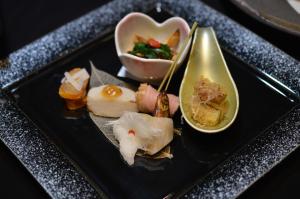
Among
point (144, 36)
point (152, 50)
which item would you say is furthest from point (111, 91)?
point (144, 36)

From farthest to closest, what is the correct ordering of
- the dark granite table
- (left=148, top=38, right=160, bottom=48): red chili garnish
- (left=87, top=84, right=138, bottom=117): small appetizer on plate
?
1. (left=148, top=38, right=160, bottom=48): red chili garnish
2. (left=87, top=84, right=138, bottom=117): small appetizer on plate
3. the dark granite table

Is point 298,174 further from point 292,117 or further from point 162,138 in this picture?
point 162,138

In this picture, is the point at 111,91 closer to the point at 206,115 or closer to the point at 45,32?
the point at 206,115

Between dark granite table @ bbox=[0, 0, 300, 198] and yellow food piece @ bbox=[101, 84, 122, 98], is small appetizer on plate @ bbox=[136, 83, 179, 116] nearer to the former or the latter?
yellow food piece @ bbox=[101, 84, 122, 98]

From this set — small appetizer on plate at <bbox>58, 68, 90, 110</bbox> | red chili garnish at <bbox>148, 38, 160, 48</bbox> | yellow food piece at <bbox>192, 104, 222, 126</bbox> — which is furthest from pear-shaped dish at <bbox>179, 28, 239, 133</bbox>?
small appetizer on plate at <bbox>58, 68, 90, 110</bbox>

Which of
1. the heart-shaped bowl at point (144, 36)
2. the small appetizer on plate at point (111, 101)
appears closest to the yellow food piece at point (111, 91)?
the small appetizer on plate at point (111, 101)

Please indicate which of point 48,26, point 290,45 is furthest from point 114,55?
point 290,45

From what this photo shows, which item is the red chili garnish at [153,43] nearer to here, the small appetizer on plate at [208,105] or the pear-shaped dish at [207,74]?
the pear-shaped dish at [207,74]
